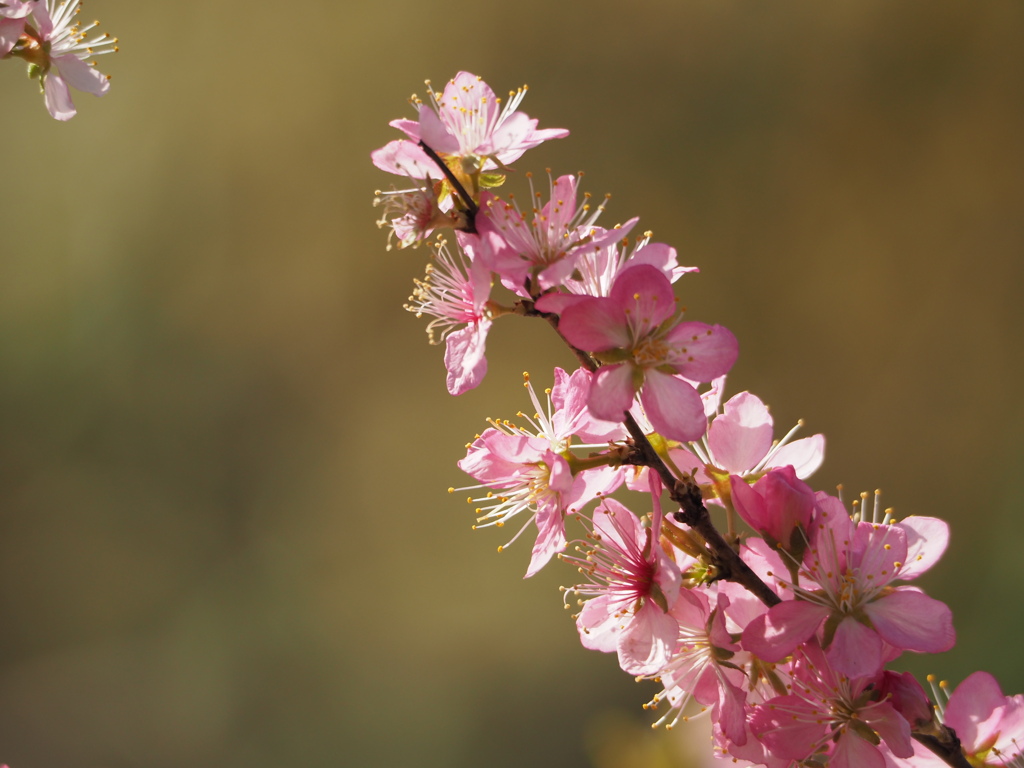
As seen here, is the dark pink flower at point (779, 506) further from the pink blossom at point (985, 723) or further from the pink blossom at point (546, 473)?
the pink blossom at point (985, 723)

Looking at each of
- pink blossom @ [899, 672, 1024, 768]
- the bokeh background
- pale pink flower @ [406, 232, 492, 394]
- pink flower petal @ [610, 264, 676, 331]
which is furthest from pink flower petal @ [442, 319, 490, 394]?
the bokeh background

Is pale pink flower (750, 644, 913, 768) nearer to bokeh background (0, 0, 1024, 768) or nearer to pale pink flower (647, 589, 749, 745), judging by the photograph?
pale pink flower (647, 589, 749, 745)

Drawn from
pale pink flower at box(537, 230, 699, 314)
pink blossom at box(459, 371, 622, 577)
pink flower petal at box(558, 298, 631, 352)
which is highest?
pale pink flower at box(537, 230, 699, 314)

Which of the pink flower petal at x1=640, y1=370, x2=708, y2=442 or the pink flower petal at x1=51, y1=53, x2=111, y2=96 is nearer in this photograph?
the pink flower petal at x1=640, y1=370, x2=708, y2=442

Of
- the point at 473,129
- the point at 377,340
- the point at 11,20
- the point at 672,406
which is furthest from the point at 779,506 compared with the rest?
the point at 377,340

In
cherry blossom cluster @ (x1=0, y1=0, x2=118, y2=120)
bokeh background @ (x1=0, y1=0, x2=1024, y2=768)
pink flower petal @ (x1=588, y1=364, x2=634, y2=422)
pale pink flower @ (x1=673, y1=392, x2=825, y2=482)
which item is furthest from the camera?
bokeh background @ (x1=0, y1=0, x2=1024, y2=768)

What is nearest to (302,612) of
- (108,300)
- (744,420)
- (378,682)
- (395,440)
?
(378,682)

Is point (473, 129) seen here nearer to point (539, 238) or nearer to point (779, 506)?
point (539, 238)
